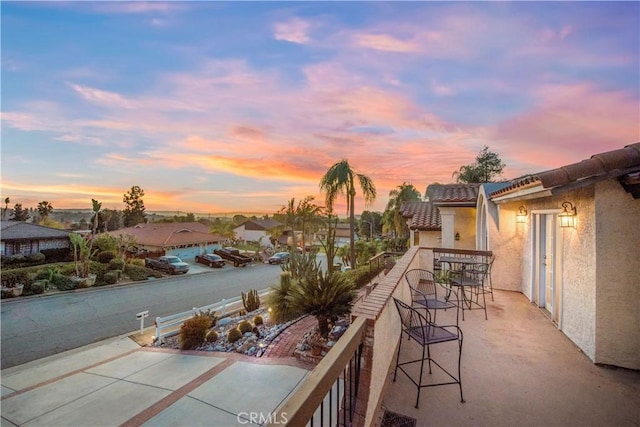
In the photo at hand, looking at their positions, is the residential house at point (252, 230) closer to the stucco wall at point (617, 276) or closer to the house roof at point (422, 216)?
the house roof at point (422, 216)

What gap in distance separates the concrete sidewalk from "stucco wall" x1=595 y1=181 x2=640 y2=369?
4.69 meters

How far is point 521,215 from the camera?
6.79m

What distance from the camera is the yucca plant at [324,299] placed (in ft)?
19.1

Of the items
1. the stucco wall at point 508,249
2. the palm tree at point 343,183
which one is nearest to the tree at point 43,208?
the palm tree at point 343,183

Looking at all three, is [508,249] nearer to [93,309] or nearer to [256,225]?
[93,309]

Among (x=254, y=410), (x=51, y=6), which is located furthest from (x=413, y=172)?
(x=51, y=6)

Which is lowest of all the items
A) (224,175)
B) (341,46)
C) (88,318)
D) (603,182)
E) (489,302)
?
(88,318)

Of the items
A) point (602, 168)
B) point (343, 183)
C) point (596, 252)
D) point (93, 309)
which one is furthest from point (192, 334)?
point (343, 183)

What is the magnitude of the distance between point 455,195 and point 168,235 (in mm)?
28022

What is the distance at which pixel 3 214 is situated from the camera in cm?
3145

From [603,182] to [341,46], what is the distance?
6.27m

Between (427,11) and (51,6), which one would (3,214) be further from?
(427,11)

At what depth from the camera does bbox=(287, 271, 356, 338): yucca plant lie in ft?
19.1

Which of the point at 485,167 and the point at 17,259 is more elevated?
the point at 485,167
